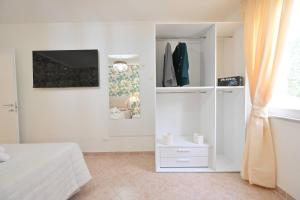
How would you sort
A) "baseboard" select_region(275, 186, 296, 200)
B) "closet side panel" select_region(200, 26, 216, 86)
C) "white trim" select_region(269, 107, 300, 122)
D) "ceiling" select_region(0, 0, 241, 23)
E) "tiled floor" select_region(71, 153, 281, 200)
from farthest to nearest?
"ceiling" select_region(0, 0, 241, 23)
"closet side panel" select_region(200, 26, 216, 86)
"tiled floor" select_region(71, 153, 281, 200)
"baseboard" select_region(275, 186, 296, 200)
"white trim" select_region(269, 107, 300, 122)

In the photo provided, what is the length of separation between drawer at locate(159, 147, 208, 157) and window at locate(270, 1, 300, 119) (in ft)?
3.43

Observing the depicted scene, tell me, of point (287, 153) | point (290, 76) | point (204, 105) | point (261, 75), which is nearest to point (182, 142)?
point (204, 105)

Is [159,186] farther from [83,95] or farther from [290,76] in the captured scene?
[83,95]

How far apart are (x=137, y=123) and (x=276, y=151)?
7.02 ft

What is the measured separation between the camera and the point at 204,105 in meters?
2.93

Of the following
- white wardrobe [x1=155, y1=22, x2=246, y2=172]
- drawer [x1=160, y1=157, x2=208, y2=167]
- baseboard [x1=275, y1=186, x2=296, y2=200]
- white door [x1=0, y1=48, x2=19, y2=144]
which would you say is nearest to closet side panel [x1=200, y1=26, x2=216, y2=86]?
white wardrobe [x1=155, y1=22, x2=246, y2=172]

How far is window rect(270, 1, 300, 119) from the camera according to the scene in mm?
1845

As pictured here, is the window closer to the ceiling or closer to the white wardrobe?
the white wardrobe

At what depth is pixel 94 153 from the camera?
3.44 meters

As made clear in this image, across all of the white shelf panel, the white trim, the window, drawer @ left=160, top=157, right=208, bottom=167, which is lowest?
drawer @ left=160, top=157, right=208, bottom=167

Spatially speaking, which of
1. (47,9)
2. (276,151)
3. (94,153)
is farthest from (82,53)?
(276,151)

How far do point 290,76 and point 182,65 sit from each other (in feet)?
4.24

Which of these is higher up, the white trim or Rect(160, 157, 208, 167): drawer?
the white trim

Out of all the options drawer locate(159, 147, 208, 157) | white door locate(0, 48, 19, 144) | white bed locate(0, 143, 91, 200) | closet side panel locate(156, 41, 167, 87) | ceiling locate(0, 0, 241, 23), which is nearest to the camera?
white bed locate(0, 143, 91, 200)
